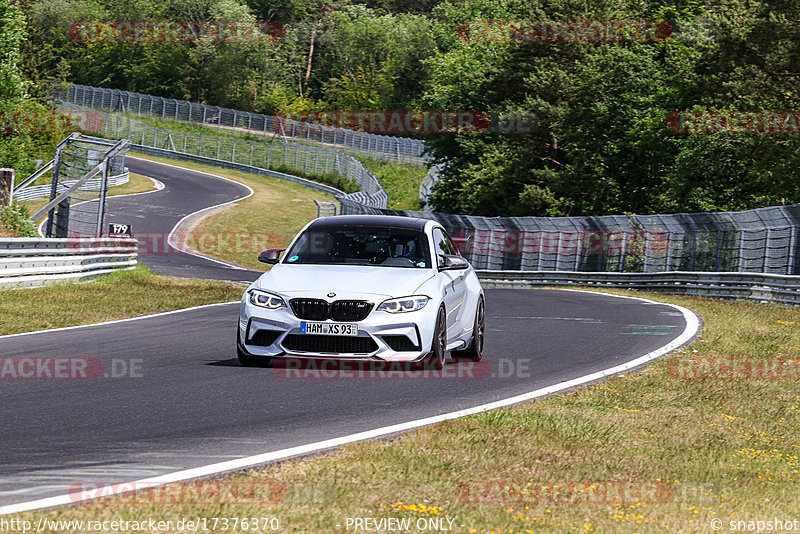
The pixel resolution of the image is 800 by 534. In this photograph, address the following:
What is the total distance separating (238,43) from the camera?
110938 millimetres

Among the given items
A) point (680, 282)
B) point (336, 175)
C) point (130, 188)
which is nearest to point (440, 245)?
point (680, 282)

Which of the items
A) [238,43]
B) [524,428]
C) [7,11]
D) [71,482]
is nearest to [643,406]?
[524,428]

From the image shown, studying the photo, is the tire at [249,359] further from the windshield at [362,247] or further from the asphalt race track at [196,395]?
the windshield at [362,247]

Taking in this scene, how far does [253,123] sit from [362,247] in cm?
8577

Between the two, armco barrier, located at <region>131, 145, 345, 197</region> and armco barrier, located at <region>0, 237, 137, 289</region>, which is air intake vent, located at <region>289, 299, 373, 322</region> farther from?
armco barrier, located at <region>131, 145, 345, 197</region>

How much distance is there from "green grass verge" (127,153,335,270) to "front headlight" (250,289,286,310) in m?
36.0

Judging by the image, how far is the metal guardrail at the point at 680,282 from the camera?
25.5 meters

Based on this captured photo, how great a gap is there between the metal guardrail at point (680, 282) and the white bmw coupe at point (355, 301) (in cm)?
1552

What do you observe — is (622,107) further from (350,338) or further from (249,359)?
(350,338)

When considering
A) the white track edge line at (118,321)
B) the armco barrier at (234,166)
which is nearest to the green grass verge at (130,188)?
the armco barrier at (234,166)

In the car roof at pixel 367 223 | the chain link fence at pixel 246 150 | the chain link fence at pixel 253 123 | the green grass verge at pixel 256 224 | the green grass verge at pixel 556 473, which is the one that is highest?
the chain link fence at pixel 253 123

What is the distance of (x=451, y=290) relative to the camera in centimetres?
1107

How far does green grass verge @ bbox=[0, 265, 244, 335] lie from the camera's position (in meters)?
15.9

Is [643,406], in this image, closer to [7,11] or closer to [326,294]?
[326,294]
